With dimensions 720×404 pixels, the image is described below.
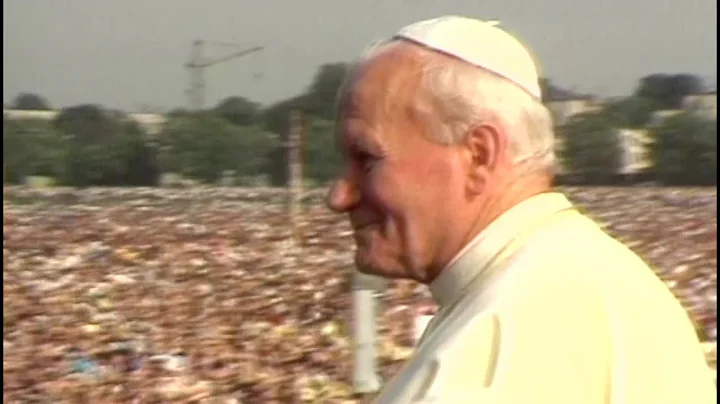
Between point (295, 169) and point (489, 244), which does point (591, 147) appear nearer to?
point (295, 169)

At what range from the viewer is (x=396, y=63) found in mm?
1259

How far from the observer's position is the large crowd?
3861 millimetres

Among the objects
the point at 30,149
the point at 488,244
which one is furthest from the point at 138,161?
the point at 488,244

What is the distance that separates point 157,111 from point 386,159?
2637 mm

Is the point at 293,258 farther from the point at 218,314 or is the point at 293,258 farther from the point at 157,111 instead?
the point at 157,111

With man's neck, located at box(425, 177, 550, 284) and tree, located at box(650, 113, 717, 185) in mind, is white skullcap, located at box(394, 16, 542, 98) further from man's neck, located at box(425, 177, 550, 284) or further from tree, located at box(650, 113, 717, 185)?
tree, located at box(650, 113, 717, 185)

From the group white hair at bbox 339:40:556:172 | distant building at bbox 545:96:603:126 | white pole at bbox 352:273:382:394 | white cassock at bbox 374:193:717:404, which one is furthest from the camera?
white pole at bbox 352:273:382:394

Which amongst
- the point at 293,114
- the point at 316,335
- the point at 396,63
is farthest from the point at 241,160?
the point at 396,63

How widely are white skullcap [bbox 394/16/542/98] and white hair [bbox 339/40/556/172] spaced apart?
0.01m

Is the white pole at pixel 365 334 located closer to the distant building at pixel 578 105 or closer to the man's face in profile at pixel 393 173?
the distant building at pixel 578 105

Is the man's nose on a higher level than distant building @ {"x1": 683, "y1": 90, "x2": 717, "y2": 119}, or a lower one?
higher

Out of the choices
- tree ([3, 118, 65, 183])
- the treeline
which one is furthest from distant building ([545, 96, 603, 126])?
tree ([3, 118, 65, 183])

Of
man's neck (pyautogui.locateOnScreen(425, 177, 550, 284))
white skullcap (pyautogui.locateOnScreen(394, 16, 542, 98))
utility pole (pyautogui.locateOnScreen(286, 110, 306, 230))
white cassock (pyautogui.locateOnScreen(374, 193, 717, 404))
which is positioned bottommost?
utility pole (pyautogui.locateOnScreen(286, 110, 306, 230))

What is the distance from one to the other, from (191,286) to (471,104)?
279 cm
